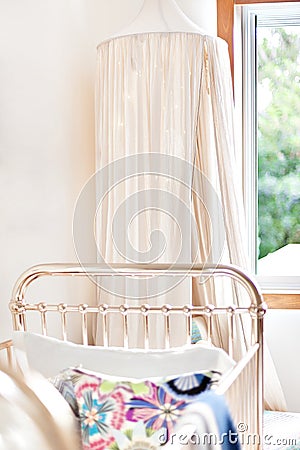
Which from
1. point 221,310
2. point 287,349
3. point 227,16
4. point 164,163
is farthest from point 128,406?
point 227,16

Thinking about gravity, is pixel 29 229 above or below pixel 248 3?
below

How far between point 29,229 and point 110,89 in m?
0.66

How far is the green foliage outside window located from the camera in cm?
328

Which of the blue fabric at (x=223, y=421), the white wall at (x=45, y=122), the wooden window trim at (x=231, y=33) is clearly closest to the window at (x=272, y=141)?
the wooden window trim at (x=231, y=33)

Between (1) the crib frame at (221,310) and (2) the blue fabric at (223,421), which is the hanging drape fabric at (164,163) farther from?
(2) the blue fabric at (223,421)

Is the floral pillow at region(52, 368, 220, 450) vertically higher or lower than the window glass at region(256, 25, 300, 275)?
lower

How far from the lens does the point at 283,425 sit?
2.66 m

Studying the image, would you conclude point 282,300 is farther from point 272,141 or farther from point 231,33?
point 231,33

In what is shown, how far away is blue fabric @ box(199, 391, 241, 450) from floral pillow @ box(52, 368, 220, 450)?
198mm

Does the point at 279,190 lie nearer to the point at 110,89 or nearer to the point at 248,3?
the point at 248,3

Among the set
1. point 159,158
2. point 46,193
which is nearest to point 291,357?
point 159,158

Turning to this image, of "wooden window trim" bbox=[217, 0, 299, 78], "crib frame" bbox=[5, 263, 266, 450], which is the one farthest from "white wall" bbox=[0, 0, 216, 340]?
"wooden window trim" bbox=[217, 0, 299, 78]

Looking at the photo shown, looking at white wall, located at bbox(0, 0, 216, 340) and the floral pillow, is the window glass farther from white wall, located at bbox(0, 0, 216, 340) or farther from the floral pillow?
the floral pillow

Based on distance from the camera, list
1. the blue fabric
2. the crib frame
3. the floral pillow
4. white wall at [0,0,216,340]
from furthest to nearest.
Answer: white wall at [0,0,216,340]
the crib frame
the floral pillow
the blue fabric
